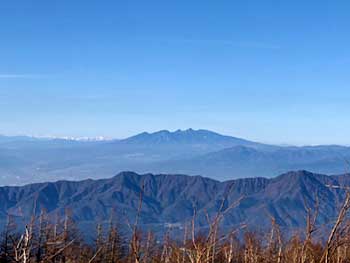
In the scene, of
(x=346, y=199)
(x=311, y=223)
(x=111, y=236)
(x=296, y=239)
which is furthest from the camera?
(x=111, y=236)

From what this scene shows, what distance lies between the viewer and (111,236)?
25.6m

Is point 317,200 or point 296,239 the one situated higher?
point 317,200

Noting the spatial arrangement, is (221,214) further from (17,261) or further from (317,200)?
(17,261)

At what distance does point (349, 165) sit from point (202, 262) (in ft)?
3.83

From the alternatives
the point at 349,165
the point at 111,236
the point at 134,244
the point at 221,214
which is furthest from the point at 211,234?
the point at 111,236

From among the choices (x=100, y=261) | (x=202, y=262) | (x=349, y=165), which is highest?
(x=349, y=165)

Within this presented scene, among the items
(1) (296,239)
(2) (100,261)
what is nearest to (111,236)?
(2) (100,261)

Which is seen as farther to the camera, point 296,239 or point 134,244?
point 296,239

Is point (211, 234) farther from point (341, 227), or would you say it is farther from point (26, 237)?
point (26, 237)

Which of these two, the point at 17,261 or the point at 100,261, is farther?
the point at 100,261

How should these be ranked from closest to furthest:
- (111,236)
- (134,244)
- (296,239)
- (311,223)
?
1. (311,223)
2. (134,244)
3. (296,239)
4. (111,236)

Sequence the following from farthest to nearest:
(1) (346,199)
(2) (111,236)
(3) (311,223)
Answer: (2) (111,236), (3) (311,223), (1) (346,199)

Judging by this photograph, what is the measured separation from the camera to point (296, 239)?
4172 mm

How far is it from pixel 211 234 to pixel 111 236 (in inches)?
890
